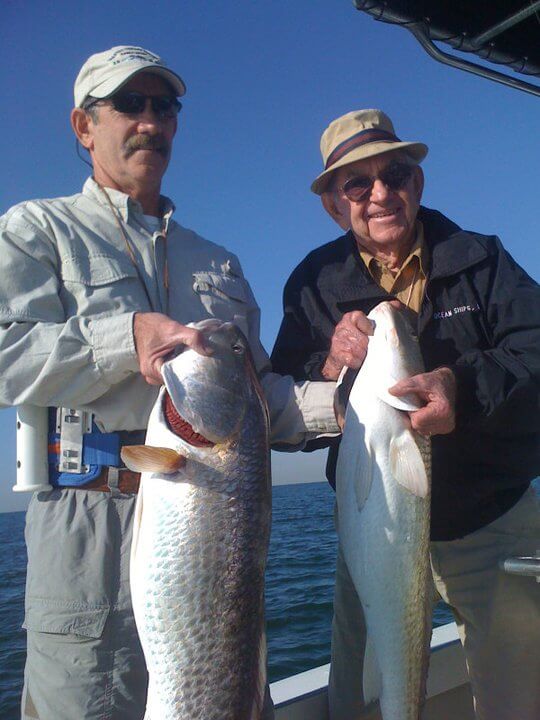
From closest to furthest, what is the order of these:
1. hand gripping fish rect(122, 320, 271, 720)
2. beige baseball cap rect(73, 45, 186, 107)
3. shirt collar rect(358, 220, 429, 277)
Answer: hand gripping fish rect(122, 320, 271, 720) → beige baseball cap rect(73, 45, 186, 107) → shirt collar rect(358, 220, 429, 277)

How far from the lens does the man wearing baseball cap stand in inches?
96.9

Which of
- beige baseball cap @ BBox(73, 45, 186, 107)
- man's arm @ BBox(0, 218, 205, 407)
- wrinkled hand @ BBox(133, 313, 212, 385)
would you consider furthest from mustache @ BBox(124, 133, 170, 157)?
wrinkled hand @ BBox(133, 313, 212, 385)

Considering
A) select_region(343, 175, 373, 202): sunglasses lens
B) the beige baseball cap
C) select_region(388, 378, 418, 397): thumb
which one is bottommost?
select_region(388, 378, 418, 397): thumb

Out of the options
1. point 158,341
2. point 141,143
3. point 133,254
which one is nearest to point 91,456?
point 158,341

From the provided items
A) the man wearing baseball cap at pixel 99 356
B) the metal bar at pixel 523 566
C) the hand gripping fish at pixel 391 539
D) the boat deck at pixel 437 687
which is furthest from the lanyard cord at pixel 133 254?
the boat deck at pixel 437 687

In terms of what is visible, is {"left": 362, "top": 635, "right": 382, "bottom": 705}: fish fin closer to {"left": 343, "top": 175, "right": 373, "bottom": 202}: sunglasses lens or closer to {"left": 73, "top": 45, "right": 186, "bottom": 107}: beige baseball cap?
{"left": 343, "top": 175, "right": 373, "bottom": 202}: sunglasses lens

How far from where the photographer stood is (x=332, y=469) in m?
3.85

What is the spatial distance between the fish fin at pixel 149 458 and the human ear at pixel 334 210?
2097 millimetres

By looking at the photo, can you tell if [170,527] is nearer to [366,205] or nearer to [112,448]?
[112,448]

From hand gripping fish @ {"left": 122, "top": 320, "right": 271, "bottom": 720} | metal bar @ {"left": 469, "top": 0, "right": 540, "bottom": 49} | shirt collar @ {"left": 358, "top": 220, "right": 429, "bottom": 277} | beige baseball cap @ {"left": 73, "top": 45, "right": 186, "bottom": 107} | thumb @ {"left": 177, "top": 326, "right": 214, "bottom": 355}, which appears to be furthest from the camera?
metal bar @ {"left": 469, "top": 0, "right": 540, "bottom": 49}

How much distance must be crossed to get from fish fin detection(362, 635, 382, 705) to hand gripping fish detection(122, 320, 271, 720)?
2.40 ft

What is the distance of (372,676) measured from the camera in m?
2.88

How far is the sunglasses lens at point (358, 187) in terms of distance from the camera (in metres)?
3.59

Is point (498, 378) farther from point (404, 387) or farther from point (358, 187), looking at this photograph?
point (358, 187)
